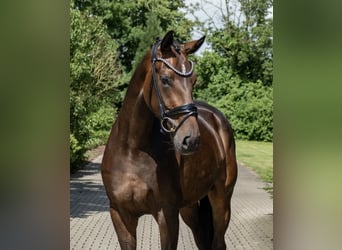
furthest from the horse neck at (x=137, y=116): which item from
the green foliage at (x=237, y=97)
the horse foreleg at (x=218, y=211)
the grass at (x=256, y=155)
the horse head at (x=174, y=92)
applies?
the green foliage at (x=237, y=97)

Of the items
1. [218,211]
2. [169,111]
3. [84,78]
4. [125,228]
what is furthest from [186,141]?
[84,78]

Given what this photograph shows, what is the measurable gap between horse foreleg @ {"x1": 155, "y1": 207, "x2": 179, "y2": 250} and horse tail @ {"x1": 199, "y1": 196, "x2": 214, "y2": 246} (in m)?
1.01

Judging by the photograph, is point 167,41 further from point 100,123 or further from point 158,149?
point 100,123

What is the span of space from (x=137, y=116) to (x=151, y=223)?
4316 mm

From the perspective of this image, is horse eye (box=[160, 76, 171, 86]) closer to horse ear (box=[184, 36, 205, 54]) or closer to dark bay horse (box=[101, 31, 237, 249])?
dark bay horse (box=[101, 31, 237, 249])

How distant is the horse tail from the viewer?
334 cm

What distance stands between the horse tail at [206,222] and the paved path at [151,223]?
5.82 feet

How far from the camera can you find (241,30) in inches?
557

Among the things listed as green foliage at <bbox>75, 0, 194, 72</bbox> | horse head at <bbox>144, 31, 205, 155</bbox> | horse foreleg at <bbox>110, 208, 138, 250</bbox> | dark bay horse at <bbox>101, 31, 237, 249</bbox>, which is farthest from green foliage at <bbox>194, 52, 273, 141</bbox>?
horse head at <bbox>144, 31, 205, 155</bbox>

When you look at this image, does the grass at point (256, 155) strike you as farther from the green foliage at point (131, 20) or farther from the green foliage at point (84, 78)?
the green foliage at point (131, 20)

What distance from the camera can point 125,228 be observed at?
2416mm
